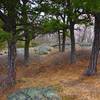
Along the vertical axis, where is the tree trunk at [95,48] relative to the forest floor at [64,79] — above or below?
above

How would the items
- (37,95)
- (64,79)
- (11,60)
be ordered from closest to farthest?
(37,95)
(11,60)
(64,79)

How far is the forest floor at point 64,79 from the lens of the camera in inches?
596

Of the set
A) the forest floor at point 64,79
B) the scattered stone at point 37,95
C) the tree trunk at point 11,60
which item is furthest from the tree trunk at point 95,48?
the tree trunk at point 11,60

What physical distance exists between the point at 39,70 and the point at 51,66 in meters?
1.03

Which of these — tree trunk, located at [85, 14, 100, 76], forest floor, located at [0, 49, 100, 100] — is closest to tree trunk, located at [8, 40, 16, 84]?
forest floor, located at [0, 49, 100, 100]

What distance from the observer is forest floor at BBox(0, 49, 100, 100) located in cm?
1514

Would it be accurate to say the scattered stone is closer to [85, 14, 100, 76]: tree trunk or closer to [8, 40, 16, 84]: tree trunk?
[8, 40, 16, 84]: tree trunk

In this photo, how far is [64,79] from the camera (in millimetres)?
18406

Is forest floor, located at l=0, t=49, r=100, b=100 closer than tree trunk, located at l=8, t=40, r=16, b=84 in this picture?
Yes

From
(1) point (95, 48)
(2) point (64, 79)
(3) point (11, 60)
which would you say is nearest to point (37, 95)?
(2) point (64, 79)

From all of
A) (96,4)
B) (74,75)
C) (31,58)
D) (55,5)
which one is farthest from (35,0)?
(31,58)

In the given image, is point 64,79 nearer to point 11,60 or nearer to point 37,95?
point 11,60

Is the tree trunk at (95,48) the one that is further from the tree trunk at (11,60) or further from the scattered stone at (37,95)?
the tree trunk at (11,60)

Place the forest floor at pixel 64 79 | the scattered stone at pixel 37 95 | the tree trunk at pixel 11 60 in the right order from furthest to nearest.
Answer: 1. the tree trunk at pixel 11 60
2. the forest floor at pixel 64 79
3. the scattered stone at pixel 37 95
